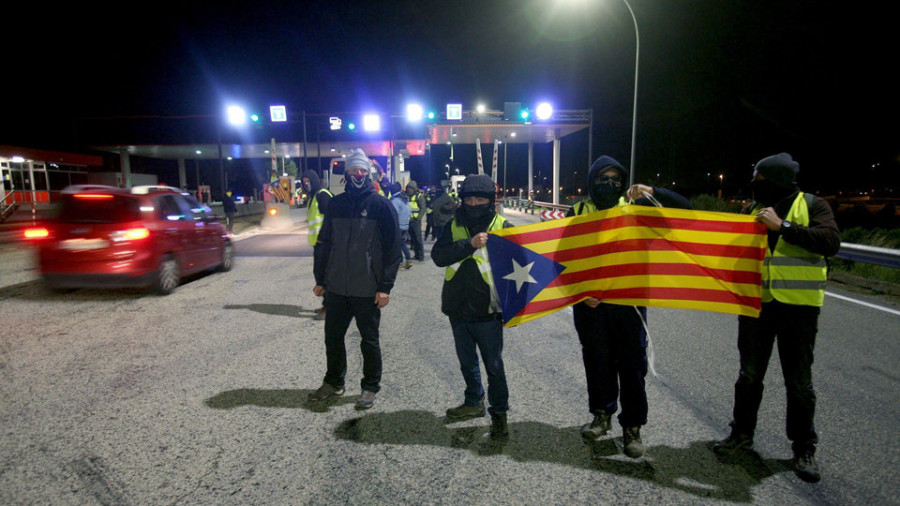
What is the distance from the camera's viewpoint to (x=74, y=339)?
6262 mm

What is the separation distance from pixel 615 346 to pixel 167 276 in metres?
8.00

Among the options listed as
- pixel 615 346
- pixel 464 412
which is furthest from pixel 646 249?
pixel 464 412

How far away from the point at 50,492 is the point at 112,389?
1787 millimetres

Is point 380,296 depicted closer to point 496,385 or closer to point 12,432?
point 496,385

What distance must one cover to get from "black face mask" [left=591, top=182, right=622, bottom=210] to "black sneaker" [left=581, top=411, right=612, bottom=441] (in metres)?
1.44

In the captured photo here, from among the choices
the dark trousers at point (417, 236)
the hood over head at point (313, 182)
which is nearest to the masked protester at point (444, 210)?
the dark trousers at point (417, 236)

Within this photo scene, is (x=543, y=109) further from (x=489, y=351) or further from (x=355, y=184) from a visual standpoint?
(x=489, y=351)

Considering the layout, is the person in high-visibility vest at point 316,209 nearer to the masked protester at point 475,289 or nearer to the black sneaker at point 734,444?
the masked protester at point 475,289

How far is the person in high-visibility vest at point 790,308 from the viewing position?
10.5 ft

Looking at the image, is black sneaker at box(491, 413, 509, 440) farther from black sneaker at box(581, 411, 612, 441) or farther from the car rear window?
the car rear window

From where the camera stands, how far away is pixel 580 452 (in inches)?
138

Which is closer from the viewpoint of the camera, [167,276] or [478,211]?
[478,211]

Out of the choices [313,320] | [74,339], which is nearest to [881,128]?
[313,320]

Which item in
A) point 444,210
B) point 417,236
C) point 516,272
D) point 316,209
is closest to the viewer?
point 516,272
